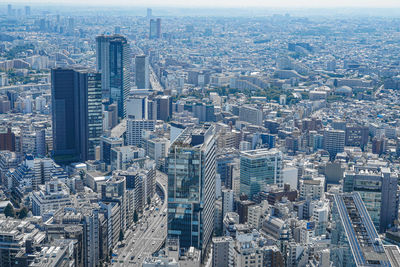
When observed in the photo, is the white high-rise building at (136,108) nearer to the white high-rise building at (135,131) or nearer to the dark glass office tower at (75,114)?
the white high-rise building at (135,131)

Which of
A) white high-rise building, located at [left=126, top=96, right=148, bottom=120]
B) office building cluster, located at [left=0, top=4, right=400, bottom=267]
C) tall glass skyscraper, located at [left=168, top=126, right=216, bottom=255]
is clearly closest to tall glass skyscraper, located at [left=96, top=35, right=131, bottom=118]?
office building cluster, located at [left=0, top=4, right=400, bottom=267]

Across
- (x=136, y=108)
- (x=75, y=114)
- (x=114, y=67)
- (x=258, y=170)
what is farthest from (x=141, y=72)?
(x=258, y=170)

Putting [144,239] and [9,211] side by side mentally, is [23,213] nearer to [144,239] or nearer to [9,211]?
[9,211]

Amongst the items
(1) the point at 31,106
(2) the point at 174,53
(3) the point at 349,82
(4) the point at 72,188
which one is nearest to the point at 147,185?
(4) the point at 72,188

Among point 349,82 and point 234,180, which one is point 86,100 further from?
point 349,82

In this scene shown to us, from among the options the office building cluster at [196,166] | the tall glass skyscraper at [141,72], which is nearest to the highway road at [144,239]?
the office building cluster at [196,166]
